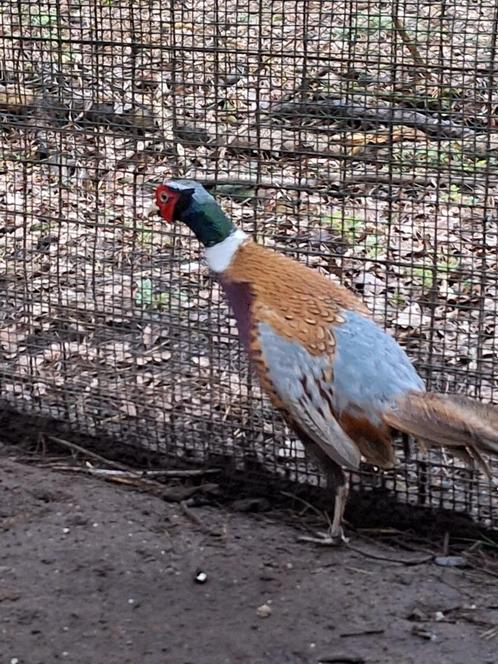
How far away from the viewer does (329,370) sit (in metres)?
3.31

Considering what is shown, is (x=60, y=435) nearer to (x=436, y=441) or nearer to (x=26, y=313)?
(x=26, y=313)

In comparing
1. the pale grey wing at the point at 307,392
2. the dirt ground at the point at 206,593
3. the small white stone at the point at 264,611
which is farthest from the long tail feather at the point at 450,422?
the small white stone at the point at 264,611

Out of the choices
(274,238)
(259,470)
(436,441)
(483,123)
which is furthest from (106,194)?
(436,441)

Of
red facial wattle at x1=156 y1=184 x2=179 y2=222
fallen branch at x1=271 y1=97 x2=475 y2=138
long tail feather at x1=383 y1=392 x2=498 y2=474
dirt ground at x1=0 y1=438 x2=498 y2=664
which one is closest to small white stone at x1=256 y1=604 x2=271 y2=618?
dirt ground at x1=0 y1=438 x2=498 y2=664

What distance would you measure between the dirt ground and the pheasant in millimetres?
308

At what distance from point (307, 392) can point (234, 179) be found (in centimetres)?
123

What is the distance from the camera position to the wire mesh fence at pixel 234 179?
3.53 m

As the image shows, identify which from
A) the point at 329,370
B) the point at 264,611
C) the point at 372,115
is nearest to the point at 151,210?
the point at 372,115

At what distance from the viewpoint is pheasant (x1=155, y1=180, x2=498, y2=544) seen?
3.18 metres

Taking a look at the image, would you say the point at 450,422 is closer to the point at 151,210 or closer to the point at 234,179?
the point at 234,179

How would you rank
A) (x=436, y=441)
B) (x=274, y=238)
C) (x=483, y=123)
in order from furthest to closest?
(x=274, y=238)
(x=483, y=123)
(x=436, y=441)

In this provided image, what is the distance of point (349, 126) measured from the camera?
12.1 feet

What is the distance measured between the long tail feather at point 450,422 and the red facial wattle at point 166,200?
102 centimetres

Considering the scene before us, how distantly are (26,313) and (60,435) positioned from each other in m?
0.54
